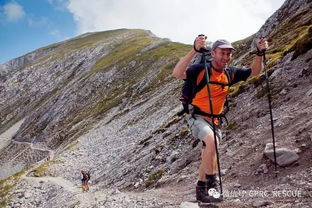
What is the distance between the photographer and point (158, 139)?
3759 centimetres

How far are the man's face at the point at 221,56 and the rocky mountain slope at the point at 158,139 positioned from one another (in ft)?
11.9

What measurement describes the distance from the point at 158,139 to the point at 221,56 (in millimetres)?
28217

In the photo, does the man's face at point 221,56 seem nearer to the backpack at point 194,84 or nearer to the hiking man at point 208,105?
the hiking man at point 208,105

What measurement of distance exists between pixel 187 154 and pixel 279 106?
23.0 ft

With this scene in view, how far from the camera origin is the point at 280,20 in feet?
183

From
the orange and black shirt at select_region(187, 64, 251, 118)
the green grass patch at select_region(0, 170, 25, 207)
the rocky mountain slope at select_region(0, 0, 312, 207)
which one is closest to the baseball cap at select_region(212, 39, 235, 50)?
the orange and black shirt at select_region(187, 64, 251, 118)

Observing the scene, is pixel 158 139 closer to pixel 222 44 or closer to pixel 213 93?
pixel 213 93

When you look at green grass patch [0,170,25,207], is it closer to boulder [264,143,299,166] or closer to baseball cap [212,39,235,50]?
boulder [264,143,299,166]

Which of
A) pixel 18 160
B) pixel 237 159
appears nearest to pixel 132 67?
pixel 18 160

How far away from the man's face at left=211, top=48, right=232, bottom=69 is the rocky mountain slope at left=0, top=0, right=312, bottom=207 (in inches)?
143

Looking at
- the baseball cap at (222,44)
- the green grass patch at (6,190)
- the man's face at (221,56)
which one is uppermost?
the baseball cap at (222,44)

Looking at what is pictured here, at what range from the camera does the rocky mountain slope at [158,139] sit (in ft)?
45.5

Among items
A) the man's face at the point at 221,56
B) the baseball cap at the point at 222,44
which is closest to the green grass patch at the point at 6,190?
the man's face at the point at 221,56

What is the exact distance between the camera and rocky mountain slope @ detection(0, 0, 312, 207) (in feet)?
45.5
